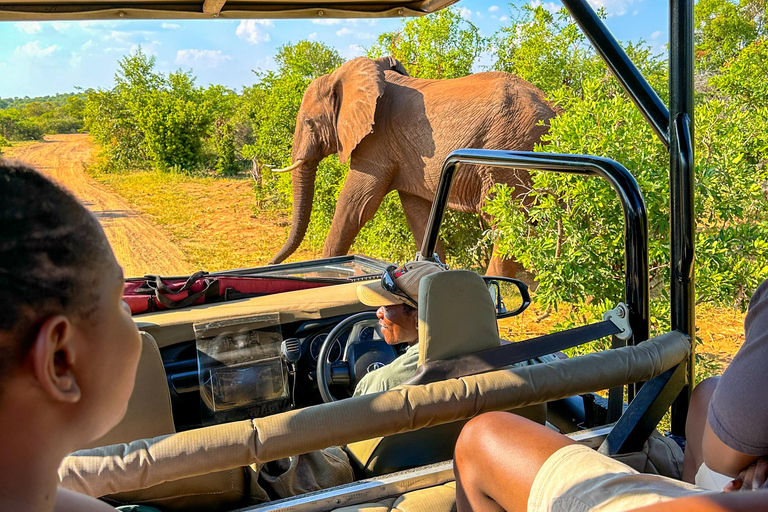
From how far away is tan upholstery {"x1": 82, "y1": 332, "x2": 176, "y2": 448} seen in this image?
4.47ft

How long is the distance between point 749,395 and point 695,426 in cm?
64

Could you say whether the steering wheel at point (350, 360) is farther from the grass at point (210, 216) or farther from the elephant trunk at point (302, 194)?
the grass at point (210, 216)

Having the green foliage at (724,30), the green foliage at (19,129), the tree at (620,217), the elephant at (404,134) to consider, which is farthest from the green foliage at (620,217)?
the green foliage at (19,129)

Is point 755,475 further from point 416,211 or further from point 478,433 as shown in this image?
point 416,211

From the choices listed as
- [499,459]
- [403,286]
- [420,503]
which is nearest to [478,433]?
[499,459]

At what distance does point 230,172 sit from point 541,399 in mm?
20816

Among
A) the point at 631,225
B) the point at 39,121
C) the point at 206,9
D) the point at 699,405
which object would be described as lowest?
the point at 699,405

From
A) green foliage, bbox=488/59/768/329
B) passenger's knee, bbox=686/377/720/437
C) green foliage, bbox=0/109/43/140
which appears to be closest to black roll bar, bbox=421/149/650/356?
passenger's knee, bbox=686/377/720/437

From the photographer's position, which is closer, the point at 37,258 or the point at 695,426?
the point at 37,258

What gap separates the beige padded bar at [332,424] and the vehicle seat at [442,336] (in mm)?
172

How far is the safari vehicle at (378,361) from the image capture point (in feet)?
4.11

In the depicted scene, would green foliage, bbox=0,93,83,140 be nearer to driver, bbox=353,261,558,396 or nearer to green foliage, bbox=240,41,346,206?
green foliage, bbox=240,41,346,206

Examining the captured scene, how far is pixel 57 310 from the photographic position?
54 cm

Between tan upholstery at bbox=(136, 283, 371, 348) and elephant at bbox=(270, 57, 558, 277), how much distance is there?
3478mm
